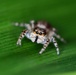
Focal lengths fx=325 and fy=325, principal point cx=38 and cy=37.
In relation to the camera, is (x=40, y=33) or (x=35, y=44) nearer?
(x=35, y=44)

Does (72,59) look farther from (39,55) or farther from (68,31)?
(68,31)

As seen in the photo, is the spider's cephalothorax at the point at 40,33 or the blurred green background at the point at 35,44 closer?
the blurred green background at the point at 35,44

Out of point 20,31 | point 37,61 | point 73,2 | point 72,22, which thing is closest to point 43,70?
point 37,61

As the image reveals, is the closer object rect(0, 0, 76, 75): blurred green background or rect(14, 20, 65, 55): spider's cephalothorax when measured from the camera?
rect(0, 0, 76, 75): blurred green background
